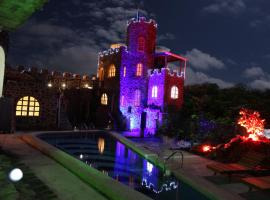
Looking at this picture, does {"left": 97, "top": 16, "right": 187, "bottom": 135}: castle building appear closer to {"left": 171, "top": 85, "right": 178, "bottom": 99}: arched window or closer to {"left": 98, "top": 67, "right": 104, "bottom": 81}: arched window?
{"left": 171, "top": 85, "right": 178, "bottom": 99}: arched window

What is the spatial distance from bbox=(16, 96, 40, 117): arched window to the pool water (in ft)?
11.4

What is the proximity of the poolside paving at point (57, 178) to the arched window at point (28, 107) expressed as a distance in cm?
1007

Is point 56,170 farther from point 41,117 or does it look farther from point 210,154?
point 41,117

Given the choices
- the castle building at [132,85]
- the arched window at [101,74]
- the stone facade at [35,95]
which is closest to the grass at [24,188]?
the stone facade at [35,95]

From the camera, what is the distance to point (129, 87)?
28.4 m

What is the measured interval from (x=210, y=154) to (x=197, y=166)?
271 centimetres

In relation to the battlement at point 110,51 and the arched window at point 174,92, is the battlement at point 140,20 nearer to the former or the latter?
the battlement at point 110,51

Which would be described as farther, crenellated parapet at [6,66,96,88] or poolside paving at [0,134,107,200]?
crenellated parapet at [6,66,96,88]

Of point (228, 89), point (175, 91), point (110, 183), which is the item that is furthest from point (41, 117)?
point (228, 89)

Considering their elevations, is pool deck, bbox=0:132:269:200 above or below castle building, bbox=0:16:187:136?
below

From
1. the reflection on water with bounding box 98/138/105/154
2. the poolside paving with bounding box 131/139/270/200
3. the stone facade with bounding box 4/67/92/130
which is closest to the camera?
the poolside paving with bounding box 131/139/270/200

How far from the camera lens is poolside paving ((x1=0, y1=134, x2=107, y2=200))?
21.4ft

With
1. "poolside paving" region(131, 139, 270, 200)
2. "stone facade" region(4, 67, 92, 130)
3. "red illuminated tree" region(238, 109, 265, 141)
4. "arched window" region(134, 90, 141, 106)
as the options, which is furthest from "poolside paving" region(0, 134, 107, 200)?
"arched window" region(134, 90, 141, 106)

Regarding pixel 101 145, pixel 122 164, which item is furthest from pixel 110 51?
pixel 122 164
